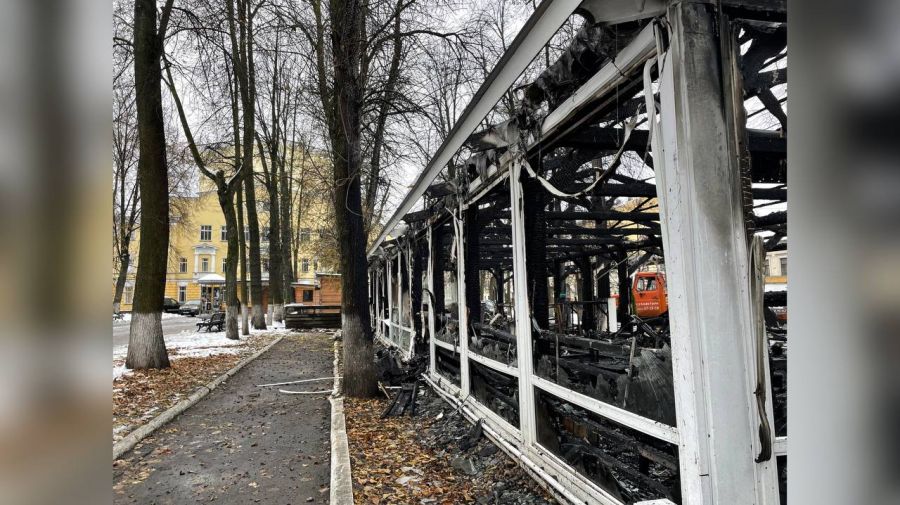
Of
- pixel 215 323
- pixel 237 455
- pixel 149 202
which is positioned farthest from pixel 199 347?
pixel 237 455

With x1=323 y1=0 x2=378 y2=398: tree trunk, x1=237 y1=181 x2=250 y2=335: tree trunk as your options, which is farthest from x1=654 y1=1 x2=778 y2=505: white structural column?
x1=237 y1=181 x2=250 y2=335: tree trunk

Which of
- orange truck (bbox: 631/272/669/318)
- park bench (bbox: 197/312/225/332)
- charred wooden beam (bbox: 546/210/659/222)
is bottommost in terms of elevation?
park bench (bbox: 197/312/225/332)

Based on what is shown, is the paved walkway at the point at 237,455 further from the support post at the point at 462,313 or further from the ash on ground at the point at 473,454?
the support post at the point at 462,313

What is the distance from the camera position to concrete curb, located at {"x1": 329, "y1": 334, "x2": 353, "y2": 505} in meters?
4.28

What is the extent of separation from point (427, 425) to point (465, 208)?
10.2ft

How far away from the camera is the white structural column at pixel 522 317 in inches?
191

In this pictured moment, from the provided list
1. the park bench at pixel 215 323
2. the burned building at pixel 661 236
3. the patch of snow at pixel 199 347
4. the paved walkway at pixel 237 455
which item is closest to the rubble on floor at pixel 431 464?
the burned building at pixel 661 236

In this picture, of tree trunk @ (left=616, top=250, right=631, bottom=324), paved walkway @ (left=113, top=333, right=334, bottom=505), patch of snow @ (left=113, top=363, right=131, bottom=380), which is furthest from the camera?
tree trunk @ (left=616, top=250, right=631, bottom=324)

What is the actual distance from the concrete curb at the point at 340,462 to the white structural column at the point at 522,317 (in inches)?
68.1

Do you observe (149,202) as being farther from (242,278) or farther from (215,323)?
(215,323)

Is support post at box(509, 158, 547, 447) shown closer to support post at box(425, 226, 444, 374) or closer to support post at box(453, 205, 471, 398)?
support post at box(453, 205, 471, 398)

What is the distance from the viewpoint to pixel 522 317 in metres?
5.01

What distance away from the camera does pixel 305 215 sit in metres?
35.1

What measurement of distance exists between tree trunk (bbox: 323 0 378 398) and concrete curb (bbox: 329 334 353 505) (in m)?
0.81
